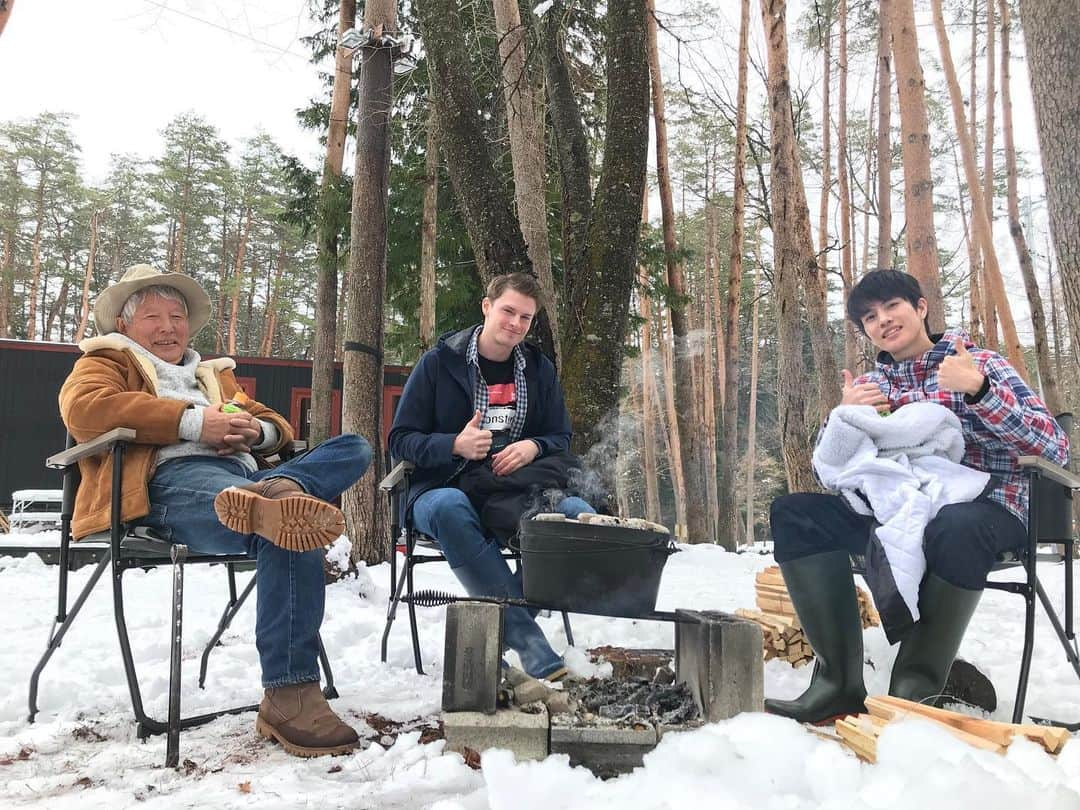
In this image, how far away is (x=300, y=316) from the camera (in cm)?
2514

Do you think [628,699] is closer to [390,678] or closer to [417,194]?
[390,678]

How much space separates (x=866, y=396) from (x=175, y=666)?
2.11 m

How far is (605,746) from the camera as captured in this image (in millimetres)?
1772

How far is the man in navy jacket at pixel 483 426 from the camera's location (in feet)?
7.77

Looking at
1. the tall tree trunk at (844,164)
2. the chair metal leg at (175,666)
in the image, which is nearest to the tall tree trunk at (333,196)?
the chair metal leg at (175,666)

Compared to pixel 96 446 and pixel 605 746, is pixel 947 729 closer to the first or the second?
pixel 605 746

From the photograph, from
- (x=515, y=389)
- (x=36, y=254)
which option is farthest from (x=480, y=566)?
(x=36, y=254)

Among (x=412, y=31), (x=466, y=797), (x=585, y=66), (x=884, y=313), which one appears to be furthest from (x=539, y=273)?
(x=412, y=31)

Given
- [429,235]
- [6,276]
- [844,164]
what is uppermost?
[6,276]

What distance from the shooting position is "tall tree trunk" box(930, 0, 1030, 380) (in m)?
9.11

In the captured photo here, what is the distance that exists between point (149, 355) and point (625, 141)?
309 cm

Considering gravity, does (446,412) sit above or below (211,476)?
above

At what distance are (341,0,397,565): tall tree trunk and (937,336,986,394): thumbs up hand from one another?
342 cm

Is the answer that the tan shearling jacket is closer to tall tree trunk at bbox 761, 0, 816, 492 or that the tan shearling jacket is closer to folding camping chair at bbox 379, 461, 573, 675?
folding camping chair at bbox 379, 461, 573, 675
